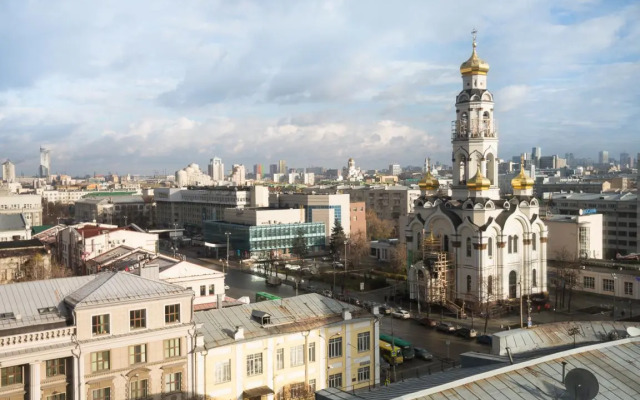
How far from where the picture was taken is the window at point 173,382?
17203 millimetres

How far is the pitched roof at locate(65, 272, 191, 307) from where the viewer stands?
1661cm

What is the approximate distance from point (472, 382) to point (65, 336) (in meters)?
11.1

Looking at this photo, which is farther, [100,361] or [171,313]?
[171,313]

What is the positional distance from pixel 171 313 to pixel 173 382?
2011 millimetres

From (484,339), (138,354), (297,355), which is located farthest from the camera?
(484,339)

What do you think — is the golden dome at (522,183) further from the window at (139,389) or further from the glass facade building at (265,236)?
the window at (139,389)

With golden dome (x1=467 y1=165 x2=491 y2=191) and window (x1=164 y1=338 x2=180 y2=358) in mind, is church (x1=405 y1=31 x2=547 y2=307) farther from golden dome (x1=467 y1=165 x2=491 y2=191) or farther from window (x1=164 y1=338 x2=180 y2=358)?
window (x1=164 y1=338 x2=180 y2=358)

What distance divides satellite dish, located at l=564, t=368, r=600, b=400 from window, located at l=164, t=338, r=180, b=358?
11.4 m

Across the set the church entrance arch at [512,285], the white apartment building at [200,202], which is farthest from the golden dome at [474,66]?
the white apartment building at [200,202]

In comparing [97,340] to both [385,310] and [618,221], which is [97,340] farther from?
[618,221]

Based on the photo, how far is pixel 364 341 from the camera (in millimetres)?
21078

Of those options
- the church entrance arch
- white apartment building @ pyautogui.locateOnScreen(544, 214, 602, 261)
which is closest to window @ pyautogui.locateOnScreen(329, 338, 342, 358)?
the church entrance arch

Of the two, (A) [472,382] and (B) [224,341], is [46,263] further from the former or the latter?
(A) [472,382]

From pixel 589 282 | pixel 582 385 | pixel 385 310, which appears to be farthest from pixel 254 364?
pixel 589 282
